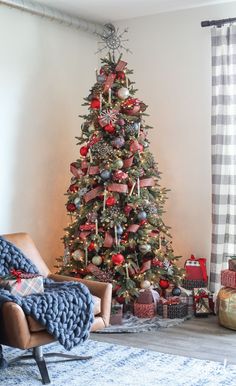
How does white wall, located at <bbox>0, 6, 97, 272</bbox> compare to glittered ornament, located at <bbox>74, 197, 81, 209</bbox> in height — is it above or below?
above

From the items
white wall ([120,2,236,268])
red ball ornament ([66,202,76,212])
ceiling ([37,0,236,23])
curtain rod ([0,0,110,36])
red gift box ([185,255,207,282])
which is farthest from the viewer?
white wall ([120,2,236,268])

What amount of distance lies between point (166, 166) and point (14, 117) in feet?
5.10

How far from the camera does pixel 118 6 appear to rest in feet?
18.0

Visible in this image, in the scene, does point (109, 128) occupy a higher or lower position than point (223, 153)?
higher

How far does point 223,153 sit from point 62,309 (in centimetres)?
234

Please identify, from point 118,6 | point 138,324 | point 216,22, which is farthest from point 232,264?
point 118,6

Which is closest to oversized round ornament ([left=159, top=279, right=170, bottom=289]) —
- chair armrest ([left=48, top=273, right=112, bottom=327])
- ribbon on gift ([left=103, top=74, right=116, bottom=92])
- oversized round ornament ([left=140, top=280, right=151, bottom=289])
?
oversized round ornament ([left=140, top=280, right=151, bottom=289])

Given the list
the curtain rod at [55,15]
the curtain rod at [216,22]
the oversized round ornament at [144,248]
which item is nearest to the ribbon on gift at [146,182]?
the oversized round ornament at [144,248]

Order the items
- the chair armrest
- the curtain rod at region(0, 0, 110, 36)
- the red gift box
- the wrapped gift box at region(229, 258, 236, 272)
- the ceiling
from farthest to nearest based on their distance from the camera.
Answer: the red gift box < the ceiling < the curtain rod at region(0, 0, 110, 36) < the wrapped gift box at region(229, 258, 236, 272) < the chair armrest

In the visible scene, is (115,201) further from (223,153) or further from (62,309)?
(62,309)

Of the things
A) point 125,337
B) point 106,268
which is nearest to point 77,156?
point 106,268

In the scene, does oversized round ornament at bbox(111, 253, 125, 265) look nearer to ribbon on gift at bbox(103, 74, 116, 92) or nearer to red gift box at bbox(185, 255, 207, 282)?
red gift box at bbox(185, 255, 207, 282)

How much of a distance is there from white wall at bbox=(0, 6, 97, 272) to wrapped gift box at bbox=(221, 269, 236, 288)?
1.66 m

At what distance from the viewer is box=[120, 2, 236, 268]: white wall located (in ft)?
18.4
